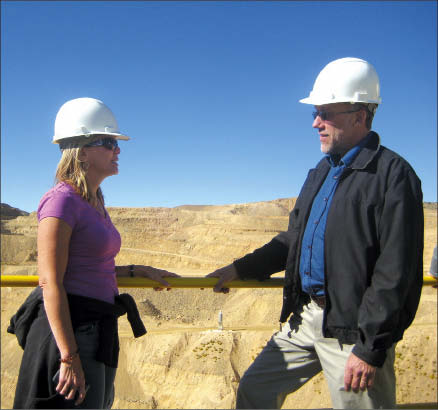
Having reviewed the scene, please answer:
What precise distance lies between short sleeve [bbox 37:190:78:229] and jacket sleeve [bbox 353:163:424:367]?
1585mm

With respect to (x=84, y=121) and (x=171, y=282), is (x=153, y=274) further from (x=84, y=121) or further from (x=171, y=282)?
(x=84, y=121)

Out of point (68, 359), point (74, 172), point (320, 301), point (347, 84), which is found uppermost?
point (347, 84)

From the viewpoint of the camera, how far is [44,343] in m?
2.27

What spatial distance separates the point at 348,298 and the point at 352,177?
673mm

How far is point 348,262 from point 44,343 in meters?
1.66

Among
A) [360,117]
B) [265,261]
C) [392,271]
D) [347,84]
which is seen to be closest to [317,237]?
[392,271]

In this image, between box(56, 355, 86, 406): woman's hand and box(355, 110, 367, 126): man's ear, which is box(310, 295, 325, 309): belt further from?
box(56, 355, 86, 406): woman's hand

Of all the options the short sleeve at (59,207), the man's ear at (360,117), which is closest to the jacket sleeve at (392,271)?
the man's ear at (360,117)

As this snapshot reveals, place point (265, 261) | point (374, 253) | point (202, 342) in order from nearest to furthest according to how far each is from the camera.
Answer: point (374, 253) < point (265, 261) < point (202, 342)

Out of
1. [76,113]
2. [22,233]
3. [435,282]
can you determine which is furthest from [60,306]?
[22,233]

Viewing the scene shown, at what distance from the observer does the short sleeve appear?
2.23 meters

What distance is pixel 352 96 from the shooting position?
8.68ft

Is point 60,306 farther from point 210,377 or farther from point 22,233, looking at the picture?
point 22,233

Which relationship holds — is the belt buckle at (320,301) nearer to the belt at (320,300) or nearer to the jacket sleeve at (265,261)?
the belt at (320,300)
